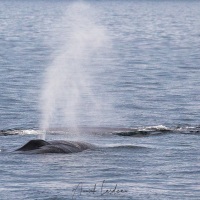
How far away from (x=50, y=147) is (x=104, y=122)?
9.81 metres

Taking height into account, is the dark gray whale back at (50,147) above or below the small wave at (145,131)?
above

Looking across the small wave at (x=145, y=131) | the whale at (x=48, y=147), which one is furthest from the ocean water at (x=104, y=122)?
the whale at (x=48, y=147)

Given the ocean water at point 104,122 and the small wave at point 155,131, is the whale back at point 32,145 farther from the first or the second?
the small wave at point 155,131

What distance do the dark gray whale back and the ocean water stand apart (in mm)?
318

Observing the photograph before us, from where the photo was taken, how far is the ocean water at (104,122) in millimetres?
27719

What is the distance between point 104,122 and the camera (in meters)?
41.8

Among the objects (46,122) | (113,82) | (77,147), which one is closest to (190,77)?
(113,82)

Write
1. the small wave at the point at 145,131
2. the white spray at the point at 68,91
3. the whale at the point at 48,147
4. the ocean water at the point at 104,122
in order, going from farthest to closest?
the white spray at the point at 68,91 < the small wave at the point at 145,131 < the whale at the point at 48,147 < the ocean water at the point at 104,122

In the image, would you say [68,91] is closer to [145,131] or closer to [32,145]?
[145,131]

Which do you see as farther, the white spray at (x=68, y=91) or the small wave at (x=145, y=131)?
the white spray at (x=68, y=91)

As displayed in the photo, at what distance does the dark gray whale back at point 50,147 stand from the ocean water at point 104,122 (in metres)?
0.32

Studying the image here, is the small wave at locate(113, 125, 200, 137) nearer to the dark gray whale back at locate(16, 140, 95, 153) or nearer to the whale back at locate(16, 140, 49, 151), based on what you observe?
the dark gray whale back at locate(16, 140, 95, 153)

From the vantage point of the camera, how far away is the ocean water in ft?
90.9

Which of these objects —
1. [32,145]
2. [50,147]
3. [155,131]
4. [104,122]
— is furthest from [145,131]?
[32,145]
